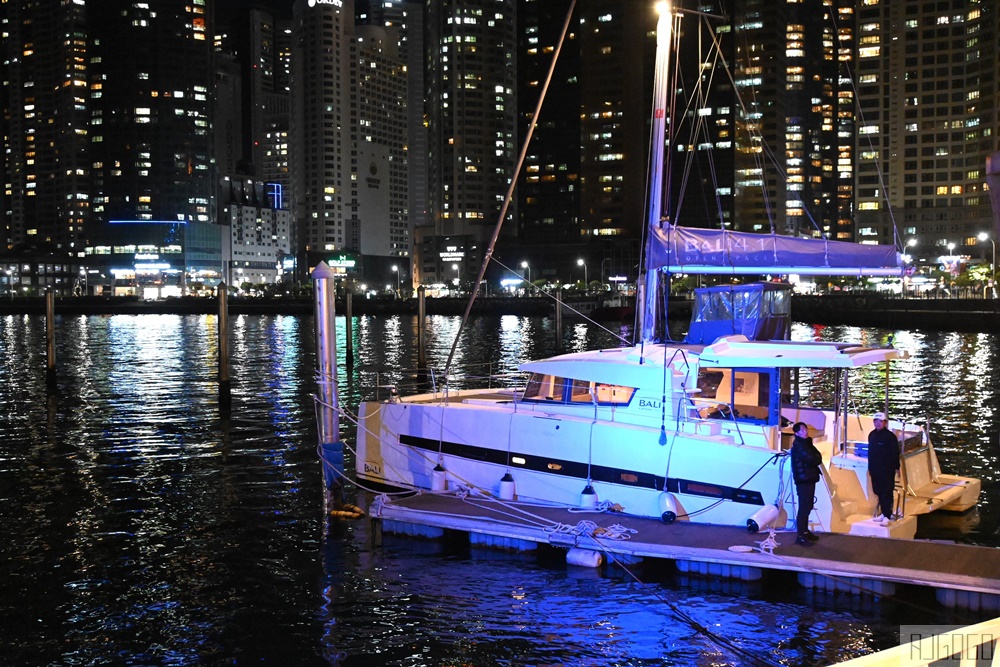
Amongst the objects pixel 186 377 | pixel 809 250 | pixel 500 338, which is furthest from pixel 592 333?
pixel 809 250

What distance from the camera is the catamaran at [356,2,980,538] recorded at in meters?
14.0

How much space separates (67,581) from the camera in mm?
14523

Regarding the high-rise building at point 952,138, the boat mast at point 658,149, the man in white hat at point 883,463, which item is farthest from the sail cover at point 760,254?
the high-rise building at point 952,138

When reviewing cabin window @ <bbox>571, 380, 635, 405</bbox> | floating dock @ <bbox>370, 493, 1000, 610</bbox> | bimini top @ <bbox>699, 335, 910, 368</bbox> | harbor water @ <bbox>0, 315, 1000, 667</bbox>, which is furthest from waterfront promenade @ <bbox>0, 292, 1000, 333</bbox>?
floating dock @ <bbox>370, 493, 1000, 610</bbox>

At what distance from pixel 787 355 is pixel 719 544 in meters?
3.04

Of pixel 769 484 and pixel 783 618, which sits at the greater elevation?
pixel 769 484

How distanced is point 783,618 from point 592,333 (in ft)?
261

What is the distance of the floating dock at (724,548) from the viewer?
12.1m

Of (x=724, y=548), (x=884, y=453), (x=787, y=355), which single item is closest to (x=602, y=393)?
(x=787, y=355)

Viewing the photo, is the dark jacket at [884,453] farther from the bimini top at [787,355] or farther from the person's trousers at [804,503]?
the person's trousers at [804,503]

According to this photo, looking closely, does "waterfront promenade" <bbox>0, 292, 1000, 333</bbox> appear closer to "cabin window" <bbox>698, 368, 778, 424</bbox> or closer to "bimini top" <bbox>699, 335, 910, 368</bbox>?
"cabin window" <bbox>698, 368, 778, 424</bbox>

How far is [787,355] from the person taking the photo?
45.9 ft

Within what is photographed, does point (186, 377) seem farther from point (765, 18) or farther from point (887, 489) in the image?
point (765, 18)

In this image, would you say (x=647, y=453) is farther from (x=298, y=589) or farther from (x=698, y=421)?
(x=298, y=589)
